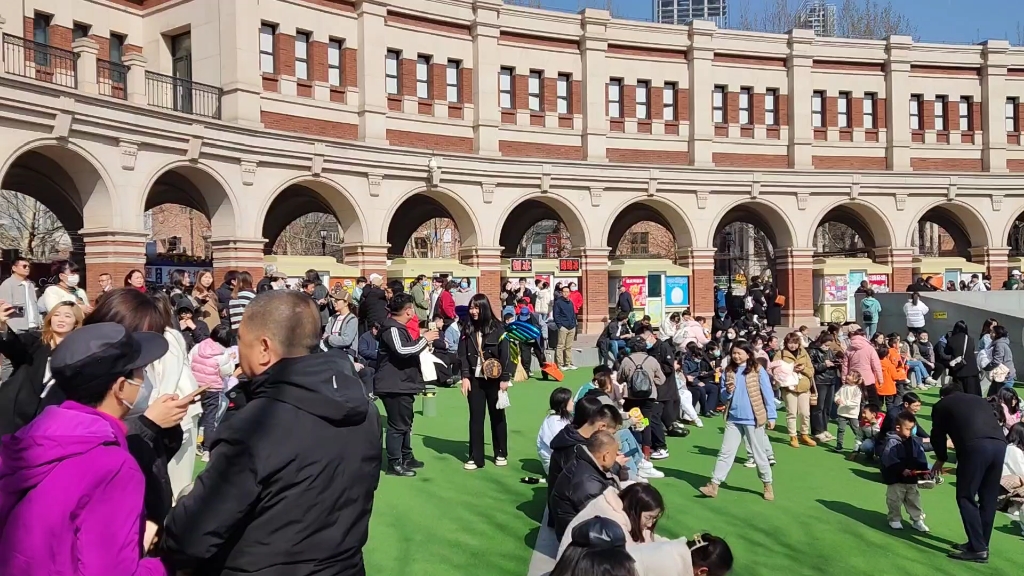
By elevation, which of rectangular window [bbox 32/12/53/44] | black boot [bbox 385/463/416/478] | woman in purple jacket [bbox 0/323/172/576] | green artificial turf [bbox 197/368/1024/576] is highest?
rectangular window [bbox 32/12/53/44]

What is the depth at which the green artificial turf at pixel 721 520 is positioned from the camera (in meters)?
6.91

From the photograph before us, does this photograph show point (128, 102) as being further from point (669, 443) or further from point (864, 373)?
point (864, 373)

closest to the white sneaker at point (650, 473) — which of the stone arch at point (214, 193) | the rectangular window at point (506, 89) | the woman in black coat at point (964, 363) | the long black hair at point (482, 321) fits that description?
the long black hair at point (482, 321)

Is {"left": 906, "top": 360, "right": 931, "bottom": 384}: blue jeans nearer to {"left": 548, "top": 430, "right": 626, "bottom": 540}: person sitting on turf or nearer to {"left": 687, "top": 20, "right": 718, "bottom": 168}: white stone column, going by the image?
{"left": 687, "top": 20, "right": 718, "bottom": 168}: white stone column

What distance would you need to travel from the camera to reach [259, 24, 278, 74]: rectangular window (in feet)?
76.6

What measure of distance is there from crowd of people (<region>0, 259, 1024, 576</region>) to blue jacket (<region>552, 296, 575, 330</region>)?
663 centimetres

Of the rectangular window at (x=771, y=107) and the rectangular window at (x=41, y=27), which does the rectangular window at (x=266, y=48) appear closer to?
the rectangular window at (x=41, y=27)

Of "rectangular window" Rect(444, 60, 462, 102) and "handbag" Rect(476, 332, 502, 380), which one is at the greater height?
"rectangular window" Rect(444, 60, 462, 102)

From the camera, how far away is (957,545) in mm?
7566

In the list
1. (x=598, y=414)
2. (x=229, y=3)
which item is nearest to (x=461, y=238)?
(x=229, y=3)

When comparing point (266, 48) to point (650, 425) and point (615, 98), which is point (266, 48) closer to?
point (615, 98)

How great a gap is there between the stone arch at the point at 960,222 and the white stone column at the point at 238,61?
26453 millimetres

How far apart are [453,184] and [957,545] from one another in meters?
21.3

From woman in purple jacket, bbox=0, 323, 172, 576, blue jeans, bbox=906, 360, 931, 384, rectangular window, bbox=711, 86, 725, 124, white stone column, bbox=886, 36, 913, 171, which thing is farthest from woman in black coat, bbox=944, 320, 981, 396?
white stone column, bbox=886, 36, 913, 171
